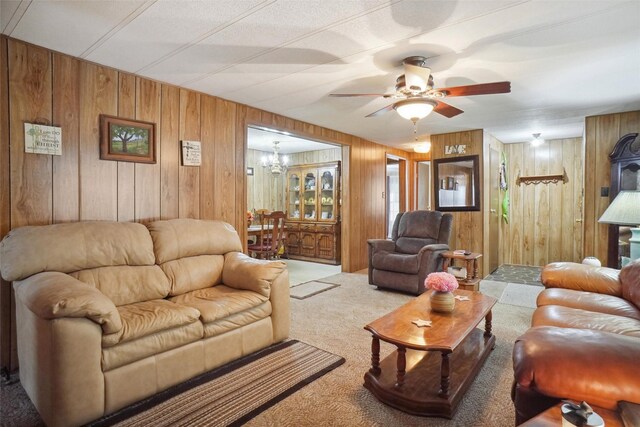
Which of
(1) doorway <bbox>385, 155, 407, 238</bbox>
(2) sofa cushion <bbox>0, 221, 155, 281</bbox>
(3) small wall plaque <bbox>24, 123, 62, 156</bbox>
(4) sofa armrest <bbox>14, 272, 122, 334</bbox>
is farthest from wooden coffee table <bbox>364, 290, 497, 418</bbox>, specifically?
(1) doorway <bbox>385, 155, 407, 238</bbox>

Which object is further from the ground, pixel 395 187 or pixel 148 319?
pixel 395 187

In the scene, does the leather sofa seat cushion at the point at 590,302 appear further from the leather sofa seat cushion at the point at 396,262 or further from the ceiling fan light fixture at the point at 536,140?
the ceiling fan light fixture at the point at 536,140

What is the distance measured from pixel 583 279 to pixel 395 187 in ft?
22.6

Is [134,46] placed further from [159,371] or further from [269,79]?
[159,371]

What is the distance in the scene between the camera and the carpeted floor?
5.96 ft

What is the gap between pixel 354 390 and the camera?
2100 mm

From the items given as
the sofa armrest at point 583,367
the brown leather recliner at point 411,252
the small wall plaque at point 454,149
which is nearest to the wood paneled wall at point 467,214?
the small wall plaque at point 454,149

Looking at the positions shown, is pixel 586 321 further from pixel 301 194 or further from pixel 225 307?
pixel 301 194

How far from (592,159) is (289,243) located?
547 cm

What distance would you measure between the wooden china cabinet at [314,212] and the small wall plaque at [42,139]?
4895 mm

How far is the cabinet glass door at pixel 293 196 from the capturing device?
24.7 feet

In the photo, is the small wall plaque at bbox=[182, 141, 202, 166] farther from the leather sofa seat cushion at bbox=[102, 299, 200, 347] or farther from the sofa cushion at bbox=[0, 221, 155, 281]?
the leather sofa seat cushion at bbox=[102, 299, 200, 347]

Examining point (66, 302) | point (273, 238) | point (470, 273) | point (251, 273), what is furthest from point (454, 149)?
point (66, 302)

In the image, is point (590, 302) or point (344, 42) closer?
point (590, 302)
